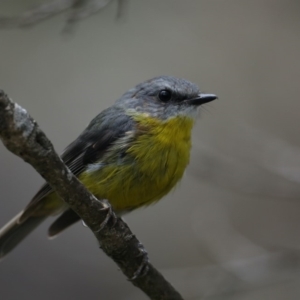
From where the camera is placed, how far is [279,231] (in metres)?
6.14

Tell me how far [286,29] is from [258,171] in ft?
8.33

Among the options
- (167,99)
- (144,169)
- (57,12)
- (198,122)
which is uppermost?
(198,122)

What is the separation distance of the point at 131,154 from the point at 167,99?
631 mm

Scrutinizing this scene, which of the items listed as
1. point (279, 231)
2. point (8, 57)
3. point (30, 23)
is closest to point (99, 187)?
A: point (30, 23)

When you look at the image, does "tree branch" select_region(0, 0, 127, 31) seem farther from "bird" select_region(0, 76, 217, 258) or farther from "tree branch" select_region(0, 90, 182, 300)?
"tree branch" select_region(0, 90, 182, 300)

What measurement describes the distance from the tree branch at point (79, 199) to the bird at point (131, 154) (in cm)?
43

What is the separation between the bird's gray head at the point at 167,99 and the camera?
4.41 meters

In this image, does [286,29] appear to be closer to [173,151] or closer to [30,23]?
[173,151]

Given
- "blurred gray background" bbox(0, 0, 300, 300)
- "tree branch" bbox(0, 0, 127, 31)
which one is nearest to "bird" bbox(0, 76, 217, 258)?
"blurred gray background" bbox(0, 0, 300, 300)

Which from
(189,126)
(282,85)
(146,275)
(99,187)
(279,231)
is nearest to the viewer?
(146,275)

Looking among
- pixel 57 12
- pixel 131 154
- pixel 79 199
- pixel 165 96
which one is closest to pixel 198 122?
pixel 165 96

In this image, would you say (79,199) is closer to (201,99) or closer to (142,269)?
(142,269)

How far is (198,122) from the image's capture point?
638cm

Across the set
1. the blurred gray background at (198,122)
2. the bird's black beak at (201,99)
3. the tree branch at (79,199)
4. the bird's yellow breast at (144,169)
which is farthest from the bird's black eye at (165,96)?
the tree branch at (79,199)
